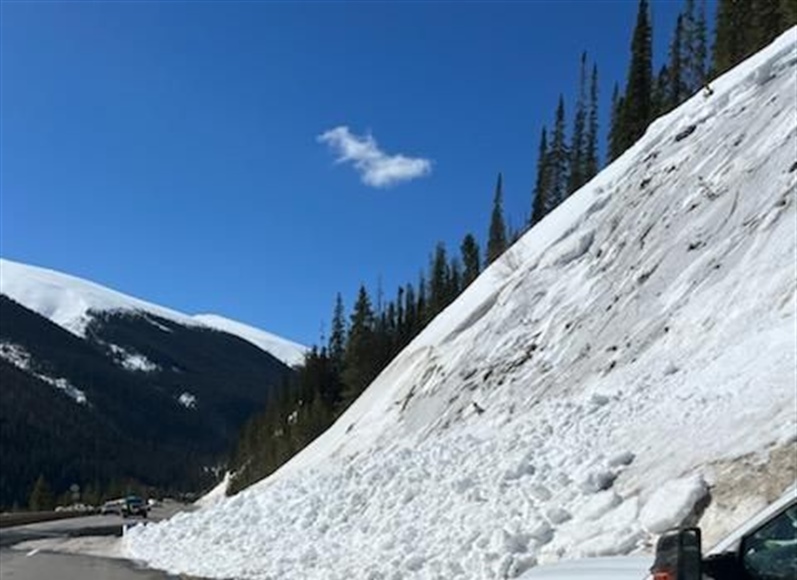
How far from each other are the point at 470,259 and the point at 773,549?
283 feet

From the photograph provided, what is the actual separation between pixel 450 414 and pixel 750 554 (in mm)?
21786

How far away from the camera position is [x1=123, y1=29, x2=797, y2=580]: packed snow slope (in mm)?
12344

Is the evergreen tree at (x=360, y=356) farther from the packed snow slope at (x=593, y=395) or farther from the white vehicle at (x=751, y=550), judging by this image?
the white vehicle at (x=751, y=550)

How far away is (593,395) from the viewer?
1689 centimetres

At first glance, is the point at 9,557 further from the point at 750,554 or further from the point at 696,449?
the point at 750,554

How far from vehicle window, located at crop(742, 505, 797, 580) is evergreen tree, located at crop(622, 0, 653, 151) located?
199 ft

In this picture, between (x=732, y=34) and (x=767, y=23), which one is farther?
(x=732, y=34)

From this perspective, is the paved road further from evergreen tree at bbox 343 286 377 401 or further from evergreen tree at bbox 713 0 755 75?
evergreen tree at bbox 343 286 377 401

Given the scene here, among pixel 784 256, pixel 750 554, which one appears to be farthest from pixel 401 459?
pixel 750 554

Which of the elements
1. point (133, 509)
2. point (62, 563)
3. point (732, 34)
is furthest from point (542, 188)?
point (62, 563)

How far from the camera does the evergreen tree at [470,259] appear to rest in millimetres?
87250

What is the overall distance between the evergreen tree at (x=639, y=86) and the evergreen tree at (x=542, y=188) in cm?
1327

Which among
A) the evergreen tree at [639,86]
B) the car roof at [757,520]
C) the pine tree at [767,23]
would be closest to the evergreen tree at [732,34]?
the pine tree at [767,23]

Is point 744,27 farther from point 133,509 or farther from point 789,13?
point 133,509
